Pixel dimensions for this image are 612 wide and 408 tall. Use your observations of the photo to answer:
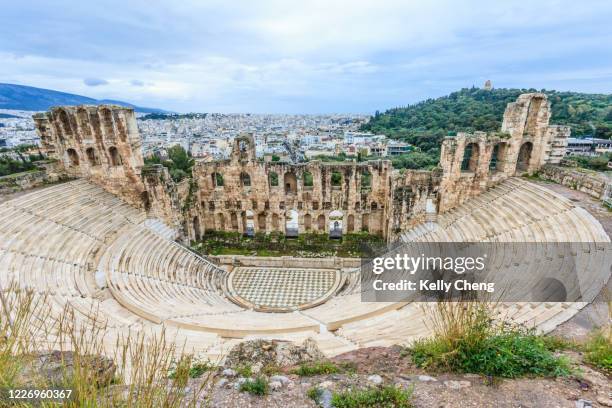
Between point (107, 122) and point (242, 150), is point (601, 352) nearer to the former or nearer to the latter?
point (242, 150)

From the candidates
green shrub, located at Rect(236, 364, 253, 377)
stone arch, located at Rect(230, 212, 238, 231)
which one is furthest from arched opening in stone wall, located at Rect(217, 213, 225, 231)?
green shrub, located at Rect(236, 364, 253, 377)

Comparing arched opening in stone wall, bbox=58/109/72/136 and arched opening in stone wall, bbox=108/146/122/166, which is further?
arched opening in stone wall, bbox=108/146/122/166

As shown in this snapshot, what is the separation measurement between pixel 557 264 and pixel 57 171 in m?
27.4

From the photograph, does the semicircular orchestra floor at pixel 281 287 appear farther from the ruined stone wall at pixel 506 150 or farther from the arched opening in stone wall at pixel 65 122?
the arched opening in stone wall at pixel 65 122

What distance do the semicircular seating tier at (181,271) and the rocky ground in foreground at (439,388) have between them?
2633 mm

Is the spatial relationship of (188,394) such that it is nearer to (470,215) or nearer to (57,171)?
(470,215)

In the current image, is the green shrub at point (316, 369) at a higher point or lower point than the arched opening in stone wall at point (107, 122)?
lower

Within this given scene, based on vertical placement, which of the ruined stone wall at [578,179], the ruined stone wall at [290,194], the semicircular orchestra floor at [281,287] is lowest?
the semicircular orchestra floor at [281,287]

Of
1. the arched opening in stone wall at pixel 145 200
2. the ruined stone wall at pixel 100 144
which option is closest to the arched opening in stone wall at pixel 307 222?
the arched opening in stone wall at pixel 145 200

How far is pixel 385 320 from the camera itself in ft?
38.6

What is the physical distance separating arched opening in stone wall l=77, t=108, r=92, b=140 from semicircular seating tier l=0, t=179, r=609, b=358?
10.4 ft

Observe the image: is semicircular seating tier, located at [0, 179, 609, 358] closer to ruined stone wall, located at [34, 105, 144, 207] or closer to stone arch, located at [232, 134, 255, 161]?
ruined stone wall, located at [34, 105, 144, 207]

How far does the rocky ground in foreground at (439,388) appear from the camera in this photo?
489 centimetres

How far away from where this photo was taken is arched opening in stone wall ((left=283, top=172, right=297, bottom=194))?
2292 centimetres
